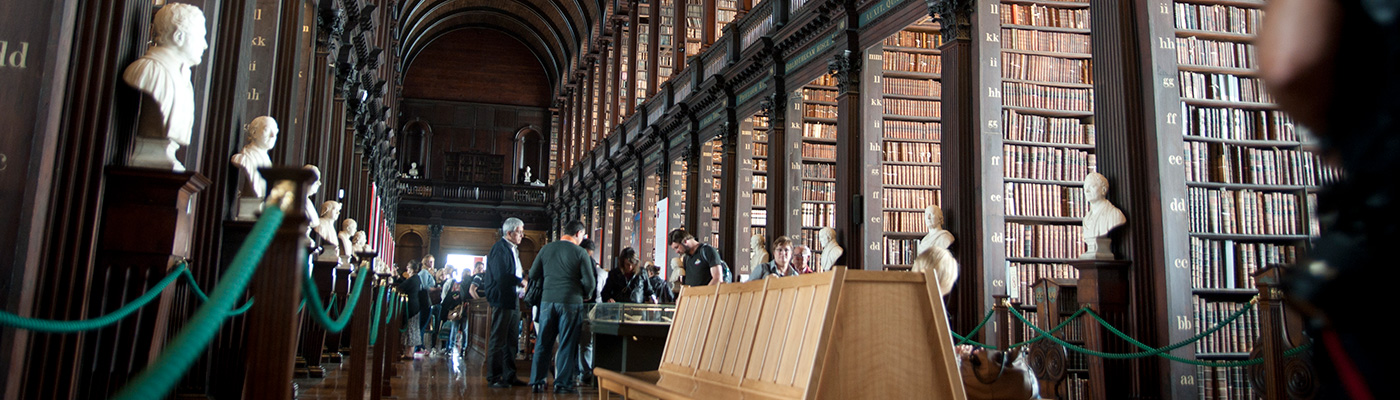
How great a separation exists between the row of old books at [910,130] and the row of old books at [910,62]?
19.4 inches

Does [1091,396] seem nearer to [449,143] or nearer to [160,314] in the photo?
[160,314]

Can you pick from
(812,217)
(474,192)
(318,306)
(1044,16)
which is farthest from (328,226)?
(474,192)

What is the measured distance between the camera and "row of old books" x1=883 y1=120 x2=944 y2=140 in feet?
28.0

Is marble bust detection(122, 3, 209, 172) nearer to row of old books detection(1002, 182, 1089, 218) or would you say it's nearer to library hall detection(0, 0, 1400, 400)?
library hall detection(0, 0, 1400, 400)

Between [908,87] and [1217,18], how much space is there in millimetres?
3288

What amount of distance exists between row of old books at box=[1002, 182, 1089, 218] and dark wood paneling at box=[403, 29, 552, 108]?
22.8 meters

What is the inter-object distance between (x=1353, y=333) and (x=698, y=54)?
39.2 ft

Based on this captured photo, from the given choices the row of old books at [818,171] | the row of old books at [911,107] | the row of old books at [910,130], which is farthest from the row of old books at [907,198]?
the row of old books at [818,171]

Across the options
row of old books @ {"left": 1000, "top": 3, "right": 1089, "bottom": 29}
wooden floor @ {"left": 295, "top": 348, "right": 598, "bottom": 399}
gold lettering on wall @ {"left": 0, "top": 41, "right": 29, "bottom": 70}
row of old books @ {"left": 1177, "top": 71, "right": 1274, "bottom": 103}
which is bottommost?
wooden floor @ {"left": 295, "top": 348, "right": 598, "bottom": 399}

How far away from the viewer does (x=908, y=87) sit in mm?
8648

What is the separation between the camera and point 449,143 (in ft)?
88.9

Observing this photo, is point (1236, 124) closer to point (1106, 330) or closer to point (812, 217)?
point (1106, 330)

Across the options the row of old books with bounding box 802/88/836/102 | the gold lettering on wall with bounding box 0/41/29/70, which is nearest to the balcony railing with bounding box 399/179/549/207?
the row of old books with bounding box 802/88/836/102

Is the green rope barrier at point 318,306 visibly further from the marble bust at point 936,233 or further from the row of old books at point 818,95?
the row of old books at point 818,95
